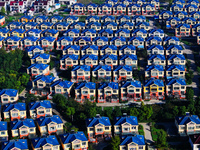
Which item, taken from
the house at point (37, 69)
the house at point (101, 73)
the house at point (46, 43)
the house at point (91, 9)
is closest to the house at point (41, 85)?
the house at point (37, 69)

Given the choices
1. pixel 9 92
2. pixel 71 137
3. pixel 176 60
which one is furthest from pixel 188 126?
pixel 9 92

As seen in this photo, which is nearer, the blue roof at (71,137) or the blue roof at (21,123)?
the blue roof at (71,137)

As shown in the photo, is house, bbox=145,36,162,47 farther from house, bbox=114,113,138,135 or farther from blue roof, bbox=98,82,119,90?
house, bbox=114,113,138,135

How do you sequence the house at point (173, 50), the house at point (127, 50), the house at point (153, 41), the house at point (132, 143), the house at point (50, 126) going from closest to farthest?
the house at point (132, 143) < the house at point (50, 126) < the house at point (173, 50) < the house at point (127, 50) < the house at point (153, 41)

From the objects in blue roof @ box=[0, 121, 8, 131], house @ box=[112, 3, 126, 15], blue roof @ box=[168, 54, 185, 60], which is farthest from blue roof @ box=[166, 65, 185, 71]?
house @ box=[112, 3, 126, 15]

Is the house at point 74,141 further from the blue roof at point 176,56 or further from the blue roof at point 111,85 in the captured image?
the blue roof at point 176,56

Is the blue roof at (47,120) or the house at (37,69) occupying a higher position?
the house at (37,69)

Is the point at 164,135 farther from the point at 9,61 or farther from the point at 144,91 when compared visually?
the point at 9,61

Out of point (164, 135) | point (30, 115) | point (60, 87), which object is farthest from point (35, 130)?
point (164, 135)
